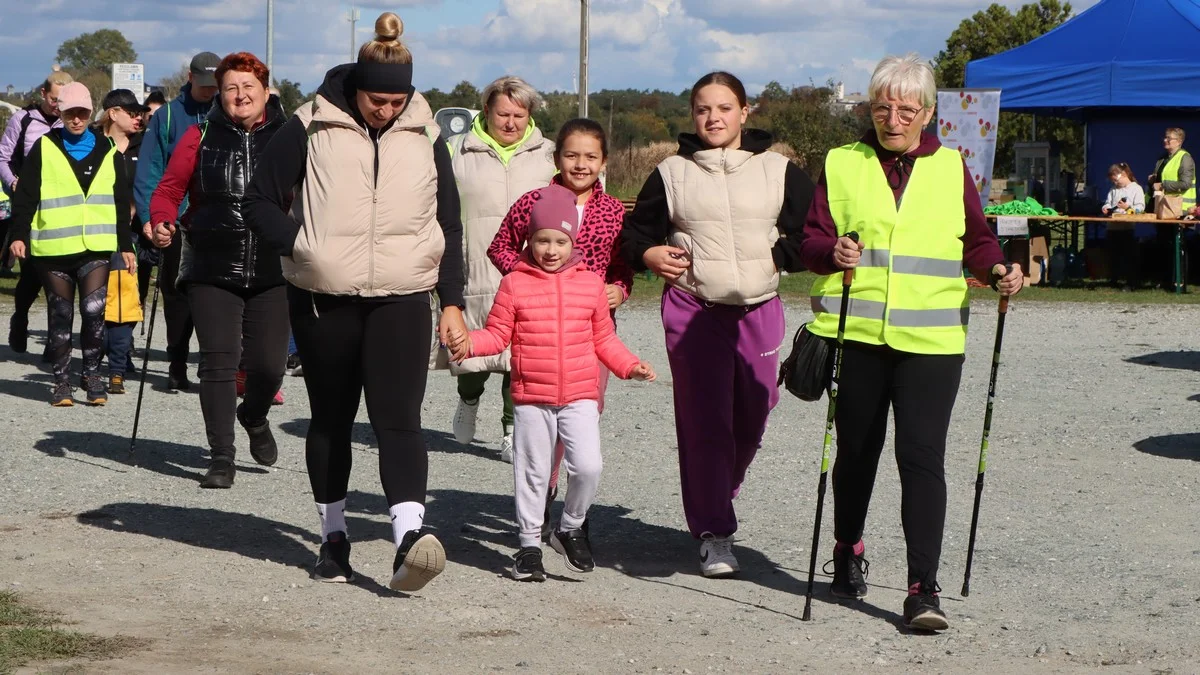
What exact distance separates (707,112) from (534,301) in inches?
38.6

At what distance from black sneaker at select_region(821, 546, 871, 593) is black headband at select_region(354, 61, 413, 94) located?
7.65 feet

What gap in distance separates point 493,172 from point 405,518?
248cm

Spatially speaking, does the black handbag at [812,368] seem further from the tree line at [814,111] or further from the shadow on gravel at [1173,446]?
the tree line at [814,111]

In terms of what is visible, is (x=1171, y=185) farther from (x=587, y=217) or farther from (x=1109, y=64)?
(x=587, y=217)

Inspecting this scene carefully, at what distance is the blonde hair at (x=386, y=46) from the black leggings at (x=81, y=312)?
544 cm

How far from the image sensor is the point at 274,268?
7.81 meters

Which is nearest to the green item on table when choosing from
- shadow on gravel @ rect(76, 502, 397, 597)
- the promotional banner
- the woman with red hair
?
the promotional banner

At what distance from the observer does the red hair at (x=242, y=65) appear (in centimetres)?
749

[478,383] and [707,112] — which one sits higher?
[707,112]

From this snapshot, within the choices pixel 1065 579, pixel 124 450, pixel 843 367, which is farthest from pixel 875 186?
pixel 124 450

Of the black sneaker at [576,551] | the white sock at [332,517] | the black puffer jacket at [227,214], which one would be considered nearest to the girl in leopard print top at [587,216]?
the black sneaker at [576,551]

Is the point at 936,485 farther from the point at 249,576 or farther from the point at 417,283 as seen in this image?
the point at 249,576

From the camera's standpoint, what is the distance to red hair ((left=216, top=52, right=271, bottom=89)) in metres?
7.49

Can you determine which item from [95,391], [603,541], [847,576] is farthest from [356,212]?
[95,391]
